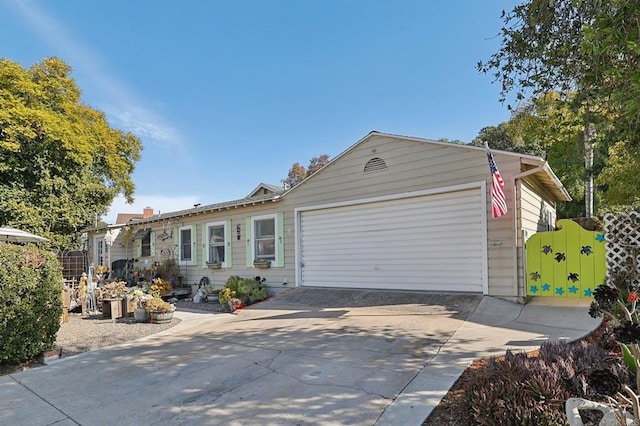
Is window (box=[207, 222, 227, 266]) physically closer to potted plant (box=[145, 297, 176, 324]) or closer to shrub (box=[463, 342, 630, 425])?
potted plant (box=[145, 297, 176, 324])

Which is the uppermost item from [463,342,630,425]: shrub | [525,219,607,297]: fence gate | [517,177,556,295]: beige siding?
[517,177,556,295]: beige siding

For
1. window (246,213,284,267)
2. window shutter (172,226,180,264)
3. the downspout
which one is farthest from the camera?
window shutter (172,226,180,264)

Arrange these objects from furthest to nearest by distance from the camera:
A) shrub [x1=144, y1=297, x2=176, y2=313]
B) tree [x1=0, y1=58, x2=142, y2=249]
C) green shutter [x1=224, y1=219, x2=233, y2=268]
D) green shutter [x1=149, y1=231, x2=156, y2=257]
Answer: tree [x1=0, y1=58, x2=142, y2=249] < green shutter [x1=149, y1=231, x2=156, y2=257] < green shutter [x1=224, y1=219, x2=233, y2=268] < shrub [x1=144, y1=297, x2=176, y2=313]

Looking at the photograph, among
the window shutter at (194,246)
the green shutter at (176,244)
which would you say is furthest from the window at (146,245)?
the window shutter at (194,246)

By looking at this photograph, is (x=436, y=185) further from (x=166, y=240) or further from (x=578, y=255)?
(x=166, y=240)

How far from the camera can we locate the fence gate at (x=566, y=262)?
262 inches

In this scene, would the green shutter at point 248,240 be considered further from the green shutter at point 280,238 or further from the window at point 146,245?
the window at point 146,245

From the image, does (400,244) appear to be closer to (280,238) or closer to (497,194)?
(497,194)

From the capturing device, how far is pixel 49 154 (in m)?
18.5

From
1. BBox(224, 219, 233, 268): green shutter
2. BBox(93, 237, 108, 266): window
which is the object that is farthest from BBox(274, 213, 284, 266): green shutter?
BBox(93, 237, 108, 266): window

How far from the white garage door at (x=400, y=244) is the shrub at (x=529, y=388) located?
14.7 feet

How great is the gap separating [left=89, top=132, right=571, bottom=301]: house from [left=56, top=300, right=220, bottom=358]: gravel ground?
3883mm

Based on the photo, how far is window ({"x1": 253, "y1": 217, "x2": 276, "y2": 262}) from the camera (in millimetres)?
11188

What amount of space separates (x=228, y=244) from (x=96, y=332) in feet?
18.0
